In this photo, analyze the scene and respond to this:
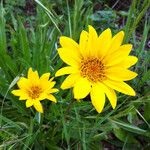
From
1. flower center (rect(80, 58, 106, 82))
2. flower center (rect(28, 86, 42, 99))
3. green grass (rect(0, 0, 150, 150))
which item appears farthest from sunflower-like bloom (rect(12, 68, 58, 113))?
flower center (rect(80, 58, 106, 82))

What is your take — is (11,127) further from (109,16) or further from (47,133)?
(109,16)

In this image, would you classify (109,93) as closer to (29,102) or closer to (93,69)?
(93,69)

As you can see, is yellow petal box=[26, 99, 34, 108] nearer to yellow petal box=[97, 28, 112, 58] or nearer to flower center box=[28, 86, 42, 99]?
flower center box=[28, 86, 42, 99]

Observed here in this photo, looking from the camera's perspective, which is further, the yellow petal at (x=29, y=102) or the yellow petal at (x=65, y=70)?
the yellow petal at (x=29, y=102)

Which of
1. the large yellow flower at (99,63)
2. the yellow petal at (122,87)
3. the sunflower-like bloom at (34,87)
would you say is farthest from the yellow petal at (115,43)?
the sunflower-like bloom at (34,87)

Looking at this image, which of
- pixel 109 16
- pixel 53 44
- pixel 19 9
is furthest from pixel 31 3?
pixel 53 44

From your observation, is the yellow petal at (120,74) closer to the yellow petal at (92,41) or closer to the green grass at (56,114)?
the yellow petal at (92,41)

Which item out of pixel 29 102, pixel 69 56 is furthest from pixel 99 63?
pixel 29 102
